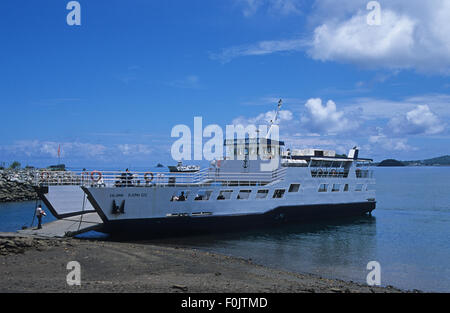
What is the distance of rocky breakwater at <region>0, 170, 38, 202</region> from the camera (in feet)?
141

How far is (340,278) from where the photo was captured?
15.6 meters

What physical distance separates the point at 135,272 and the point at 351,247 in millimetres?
14223

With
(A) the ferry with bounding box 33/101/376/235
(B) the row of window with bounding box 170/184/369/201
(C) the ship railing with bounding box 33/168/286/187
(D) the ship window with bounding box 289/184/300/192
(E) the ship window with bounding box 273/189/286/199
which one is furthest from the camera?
(D) the ship window with bounding box 289/184/300/192

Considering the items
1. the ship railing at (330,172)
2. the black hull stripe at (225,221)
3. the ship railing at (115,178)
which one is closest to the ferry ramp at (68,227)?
the black hull stripe at (225,221)

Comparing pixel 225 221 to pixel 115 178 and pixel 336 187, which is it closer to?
pixel 115 178

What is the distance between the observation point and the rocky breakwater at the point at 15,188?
43.0 metres

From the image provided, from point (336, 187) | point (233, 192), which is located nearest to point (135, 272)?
point (233, 192)

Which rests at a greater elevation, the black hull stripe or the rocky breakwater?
the rocky breakwater

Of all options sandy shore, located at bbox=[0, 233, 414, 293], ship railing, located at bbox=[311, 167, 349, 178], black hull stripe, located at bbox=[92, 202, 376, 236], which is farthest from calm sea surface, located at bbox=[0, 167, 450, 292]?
ship railing, located at bbox=[311, 167, 349, 178]

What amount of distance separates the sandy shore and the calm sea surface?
2.32 m

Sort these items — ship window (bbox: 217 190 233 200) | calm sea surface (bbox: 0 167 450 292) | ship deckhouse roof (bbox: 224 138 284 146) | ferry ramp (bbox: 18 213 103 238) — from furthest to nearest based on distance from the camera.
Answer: ship deckhouse roof (bbox: 224 138 284 146), ship window (bbox: 217 190 233 200), ferry ramp (bbox: 18 213 103 238), calm sea surface (bbox: 0 167 450 292)

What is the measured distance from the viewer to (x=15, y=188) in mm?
45188

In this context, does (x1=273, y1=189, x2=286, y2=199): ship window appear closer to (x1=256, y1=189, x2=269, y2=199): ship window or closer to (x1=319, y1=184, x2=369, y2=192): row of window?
(x1=256, y1=189, x2=269, y2=199): ship window
